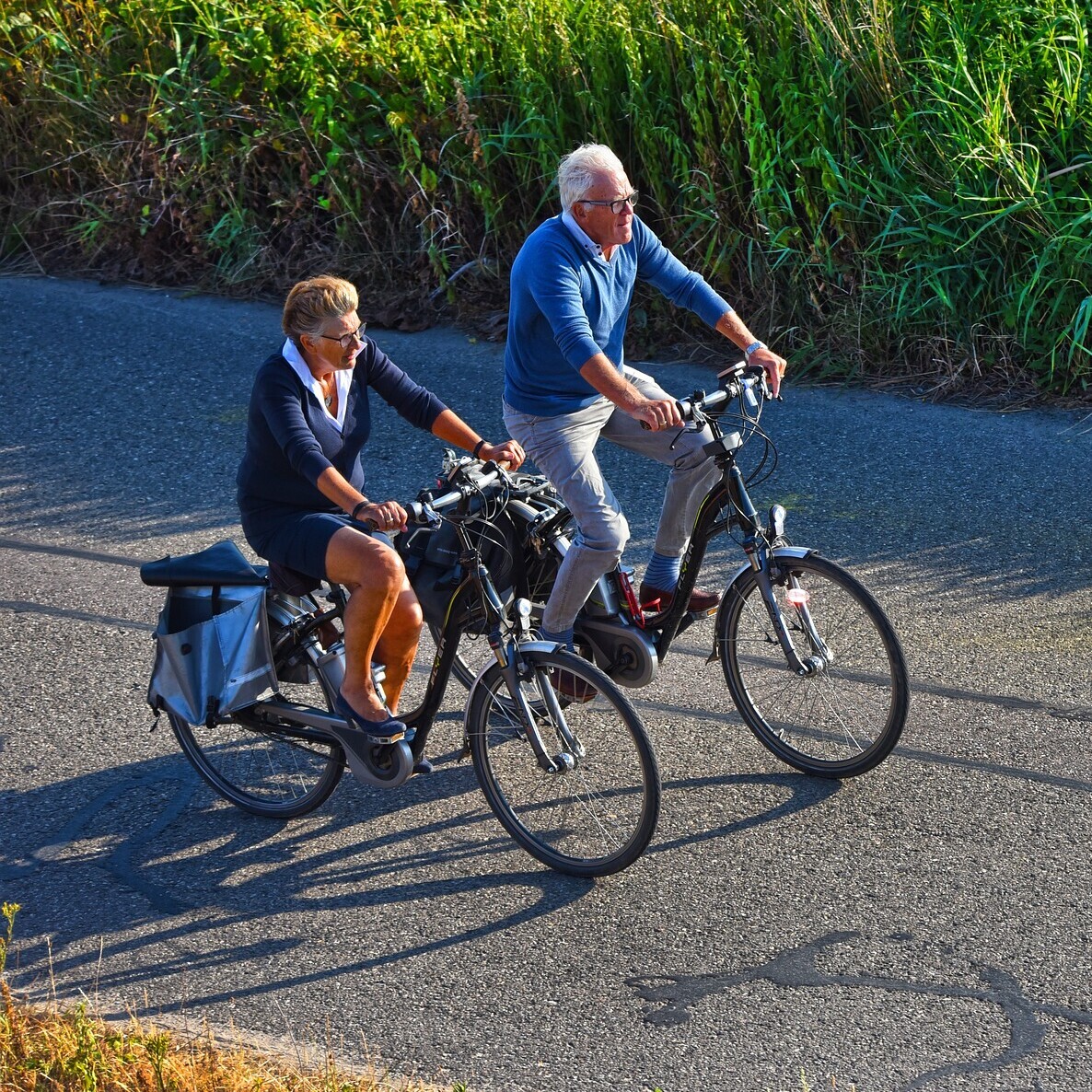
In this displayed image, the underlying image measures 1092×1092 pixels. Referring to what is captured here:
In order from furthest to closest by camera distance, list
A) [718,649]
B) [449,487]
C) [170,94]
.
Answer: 1. [170,94]
2. [718,649]
3. [449,487]

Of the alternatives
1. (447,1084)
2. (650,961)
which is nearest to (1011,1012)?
(650,961)

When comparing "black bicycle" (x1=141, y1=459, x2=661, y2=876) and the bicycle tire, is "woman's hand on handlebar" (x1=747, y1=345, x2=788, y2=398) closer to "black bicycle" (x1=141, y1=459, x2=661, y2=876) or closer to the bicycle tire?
"black bicycle" (x1=141, y1=459, x2=661, y2=876)

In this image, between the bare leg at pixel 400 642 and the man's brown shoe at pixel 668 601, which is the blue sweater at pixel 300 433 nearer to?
the bare leg at pixel 400 642

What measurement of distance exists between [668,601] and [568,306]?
3.60ft

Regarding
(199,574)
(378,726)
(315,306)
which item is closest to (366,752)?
(378,726)

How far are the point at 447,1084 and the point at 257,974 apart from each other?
75cm

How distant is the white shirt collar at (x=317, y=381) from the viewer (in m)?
4.58

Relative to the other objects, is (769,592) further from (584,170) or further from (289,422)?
(289,422)

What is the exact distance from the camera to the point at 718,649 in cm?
504

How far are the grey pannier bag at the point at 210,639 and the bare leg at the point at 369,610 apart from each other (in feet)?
1.08

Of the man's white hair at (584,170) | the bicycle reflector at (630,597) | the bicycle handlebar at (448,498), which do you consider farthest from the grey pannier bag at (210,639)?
the man's white hair at (584,170)

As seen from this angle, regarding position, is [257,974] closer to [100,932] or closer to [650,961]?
[100,932]

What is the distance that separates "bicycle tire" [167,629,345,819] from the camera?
4.86m

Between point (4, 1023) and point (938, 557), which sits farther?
point (938, 557)
